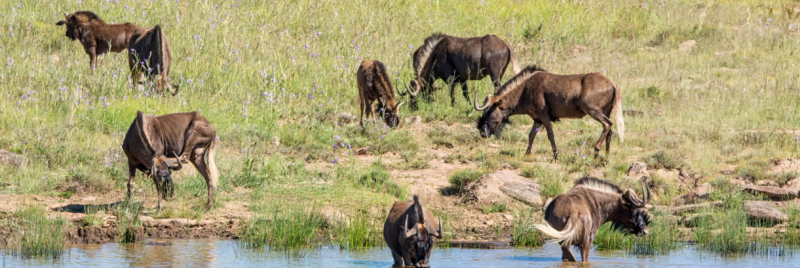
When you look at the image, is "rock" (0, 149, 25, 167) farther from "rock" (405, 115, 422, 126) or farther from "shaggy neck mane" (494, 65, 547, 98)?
"shaggy neck mane" (494, 65, 547, 98)

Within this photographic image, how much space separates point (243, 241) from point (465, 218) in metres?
2.53

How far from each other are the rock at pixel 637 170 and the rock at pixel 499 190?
4.61ft

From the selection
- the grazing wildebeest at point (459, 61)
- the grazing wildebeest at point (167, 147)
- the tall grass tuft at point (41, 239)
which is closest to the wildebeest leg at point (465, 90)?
the grazing wildebeest at point (459, 61)

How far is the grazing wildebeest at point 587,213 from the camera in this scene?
8.47m

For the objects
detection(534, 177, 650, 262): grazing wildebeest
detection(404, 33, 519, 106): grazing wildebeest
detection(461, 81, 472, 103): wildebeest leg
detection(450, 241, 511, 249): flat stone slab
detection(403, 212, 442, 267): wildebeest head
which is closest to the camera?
detection(403, 212, 442, 267): wildebeest head

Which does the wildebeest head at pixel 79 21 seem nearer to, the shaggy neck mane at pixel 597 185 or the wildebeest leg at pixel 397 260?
the wildebeest leg at pixel 397 260

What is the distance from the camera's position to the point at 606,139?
13.5 meters

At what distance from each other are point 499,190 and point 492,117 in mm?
2535

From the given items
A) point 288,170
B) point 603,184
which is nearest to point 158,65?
point 288,170

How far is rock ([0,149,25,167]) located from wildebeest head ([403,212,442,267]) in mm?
5957

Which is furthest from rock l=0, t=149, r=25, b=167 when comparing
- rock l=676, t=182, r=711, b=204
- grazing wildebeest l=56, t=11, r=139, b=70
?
rock l=676, t=182, r=711, b=204

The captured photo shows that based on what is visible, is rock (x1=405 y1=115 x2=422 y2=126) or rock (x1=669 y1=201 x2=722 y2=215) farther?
rock (x1=405 y1=115 x2=422 y2=126)

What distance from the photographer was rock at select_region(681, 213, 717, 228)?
34.1ft

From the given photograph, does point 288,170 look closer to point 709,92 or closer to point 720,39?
point 709,92
